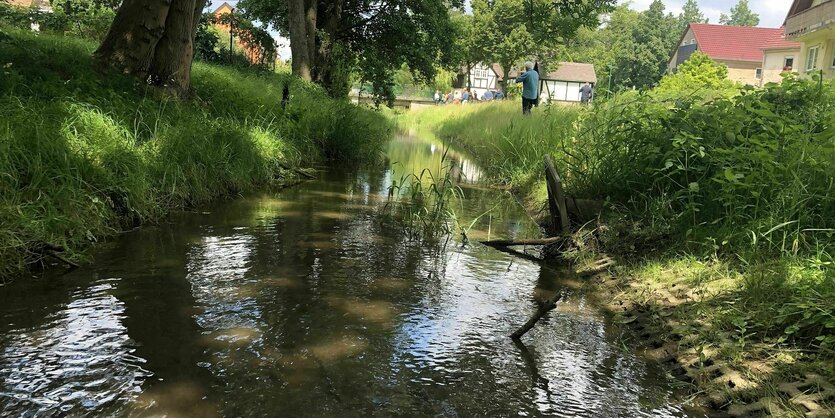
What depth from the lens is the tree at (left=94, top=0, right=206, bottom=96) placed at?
8625mm

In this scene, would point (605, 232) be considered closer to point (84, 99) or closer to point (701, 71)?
point (84, 99)

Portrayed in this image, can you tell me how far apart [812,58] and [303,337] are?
35.5 m

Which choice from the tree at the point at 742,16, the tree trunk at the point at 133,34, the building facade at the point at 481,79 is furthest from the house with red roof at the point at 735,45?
the tree at the point at 742,16

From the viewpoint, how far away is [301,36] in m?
17.2

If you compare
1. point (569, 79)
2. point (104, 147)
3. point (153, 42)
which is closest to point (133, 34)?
point (153, 42)

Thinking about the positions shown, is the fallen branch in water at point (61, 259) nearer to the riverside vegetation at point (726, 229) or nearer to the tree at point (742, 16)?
the riverside vegetation at point (726, 229)

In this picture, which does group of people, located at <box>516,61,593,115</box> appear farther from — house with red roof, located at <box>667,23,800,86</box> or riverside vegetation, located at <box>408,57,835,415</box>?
house with red roof, located at <box>667,23,800,86</box>

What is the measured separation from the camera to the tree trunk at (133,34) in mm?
8594

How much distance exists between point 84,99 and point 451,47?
1748 centimetres

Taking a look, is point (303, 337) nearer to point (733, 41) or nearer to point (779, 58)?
point (779, 58)

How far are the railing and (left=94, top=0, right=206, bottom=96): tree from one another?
1010 inches

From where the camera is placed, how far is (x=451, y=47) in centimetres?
2283

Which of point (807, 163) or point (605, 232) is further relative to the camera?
point (605, 232)

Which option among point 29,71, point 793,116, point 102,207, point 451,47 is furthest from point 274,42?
point 793,116
